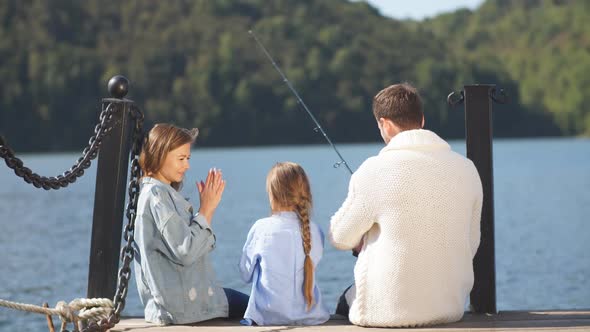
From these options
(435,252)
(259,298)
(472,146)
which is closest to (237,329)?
(259,298)

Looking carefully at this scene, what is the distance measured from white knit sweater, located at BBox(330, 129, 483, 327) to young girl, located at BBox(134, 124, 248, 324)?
0.54m

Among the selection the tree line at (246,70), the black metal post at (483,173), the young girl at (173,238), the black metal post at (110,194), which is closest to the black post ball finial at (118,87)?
the black metal post at (110,194)

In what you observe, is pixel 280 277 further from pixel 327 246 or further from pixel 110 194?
pixel 327 246

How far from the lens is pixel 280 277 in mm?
4020

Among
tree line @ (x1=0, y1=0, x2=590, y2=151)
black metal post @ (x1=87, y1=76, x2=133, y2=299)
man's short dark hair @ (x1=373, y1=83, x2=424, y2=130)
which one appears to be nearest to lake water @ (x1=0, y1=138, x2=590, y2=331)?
black metal post @ (x1=87, y1=76, x2=133, y2=299)

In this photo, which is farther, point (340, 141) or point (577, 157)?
point (340, 141)

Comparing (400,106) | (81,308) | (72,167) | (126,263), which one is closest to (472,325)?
(400,106)

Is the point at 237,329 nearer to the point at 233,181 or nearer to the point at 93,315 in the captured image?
the point at 93,315

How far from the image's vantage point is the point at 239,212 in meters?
23.8

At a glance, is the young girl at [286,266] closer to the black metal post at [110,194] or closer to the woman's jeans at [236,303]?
the woman's jeans at [236,303]

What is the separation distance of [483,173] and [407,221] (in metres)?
0.89

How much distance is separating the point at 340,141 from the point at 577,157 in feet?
59.7

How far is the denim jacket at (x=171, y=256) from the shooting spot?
154 inches

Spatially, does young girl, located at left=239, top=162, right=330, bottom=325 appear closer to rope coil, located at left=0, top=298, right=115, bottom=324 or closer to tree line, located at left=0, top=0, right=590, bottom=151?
rope coil, located at left=0, top=298, right=115, bottom=324
